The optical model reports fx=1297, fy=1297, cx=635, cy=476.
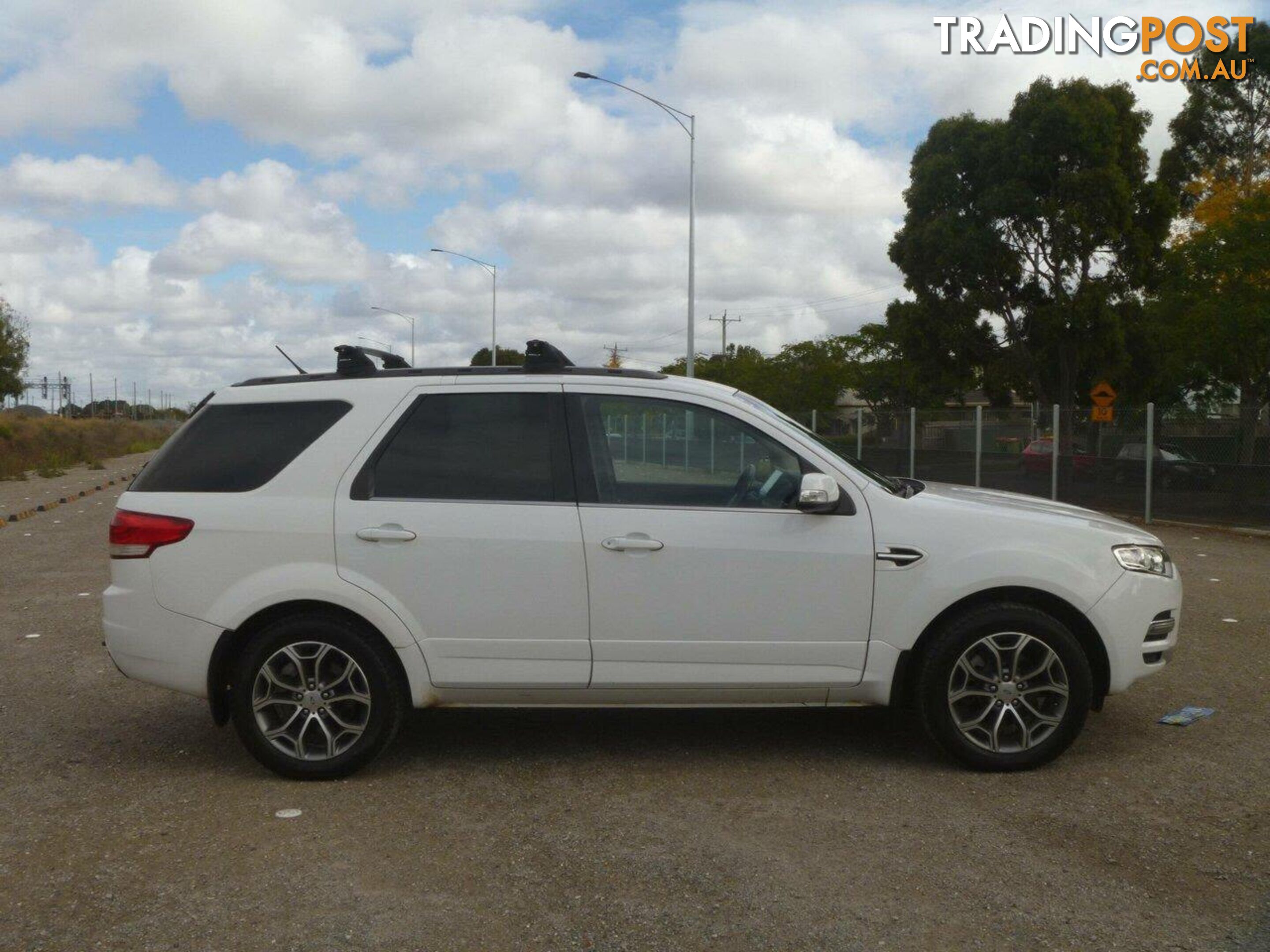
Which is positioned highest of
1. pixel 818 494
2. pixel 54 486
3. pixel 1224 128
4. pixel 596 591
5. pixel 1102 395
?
pixel 1224 128

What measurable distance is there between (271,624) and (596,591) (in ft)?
4.45

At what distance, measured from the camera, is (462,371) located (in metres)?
5.71

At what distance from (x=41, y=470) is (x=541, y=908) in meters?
35.4

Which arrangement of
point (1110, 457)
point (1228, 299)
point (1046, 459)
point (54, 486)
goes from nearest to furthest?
point (1110, 457)
point (1046, 459)
point (54, 486)
point (1228, 299)

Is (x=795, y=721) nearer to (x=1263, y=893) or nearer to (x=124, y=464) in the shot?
(x=1263, y=893)

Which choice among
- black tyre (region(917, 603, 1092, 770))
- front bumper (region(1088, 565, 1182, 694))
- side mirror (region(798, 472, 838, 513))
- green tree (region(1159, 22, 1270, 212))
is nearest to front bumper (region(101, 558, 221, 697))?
side mirror (region(798, 472, 838, 513))

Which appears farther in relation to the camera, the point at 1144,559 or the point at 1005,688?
the point at 1144,559

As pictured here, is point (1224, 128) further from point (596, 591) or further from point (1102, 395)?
point (596, 591)

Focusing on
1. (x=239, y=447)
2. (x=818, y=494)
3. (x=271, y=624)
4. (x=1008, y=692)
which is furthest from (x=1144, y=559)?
(x=239, y=447)

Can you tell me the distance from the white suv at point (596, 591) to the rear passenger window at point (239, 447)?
0.9 inches

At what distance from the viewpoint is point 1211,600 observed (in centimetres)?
1088

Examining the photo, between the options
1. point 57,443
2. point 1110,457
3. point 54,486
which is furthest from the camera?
point 57,443

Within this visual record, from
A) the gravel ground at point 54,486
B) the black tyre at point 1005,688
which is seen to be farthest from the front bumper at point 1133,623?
the gravel ground at point 54,486

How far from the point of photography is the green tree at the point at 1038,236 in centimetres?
3725
